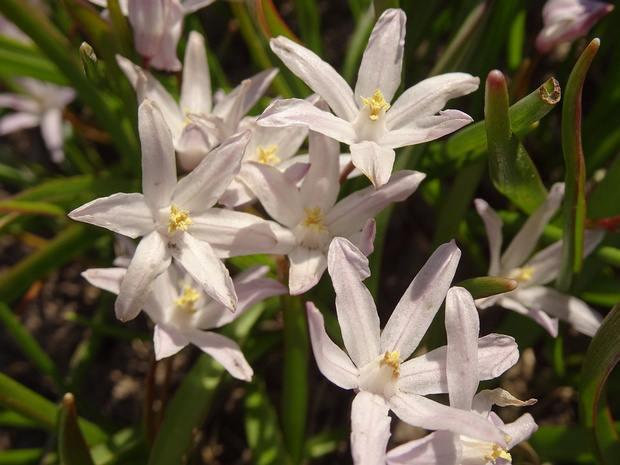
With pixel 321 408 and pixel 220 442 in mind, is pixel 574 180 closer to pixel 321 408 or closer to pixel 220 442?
pixel 321 408

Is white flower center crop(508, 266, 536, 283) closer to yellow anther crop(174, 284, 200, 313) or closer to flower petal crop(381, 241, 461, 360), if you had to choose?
flower petal crop(381, 241, 461, 360)

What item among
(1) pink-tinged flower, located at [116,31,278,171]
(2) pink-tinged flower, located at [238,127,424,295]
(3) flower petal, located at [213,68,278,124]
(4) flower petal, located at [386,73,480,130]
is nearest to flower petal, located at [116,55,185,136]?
(1) pink-tinged flower, located at [116,31,278,171]

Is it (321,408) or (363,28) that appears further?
(321,408)

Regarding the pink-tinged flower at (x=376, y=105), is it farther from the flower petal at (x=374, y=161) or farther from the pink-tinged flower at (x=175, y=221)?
the pink-tinged flower at (x=175, y=221)

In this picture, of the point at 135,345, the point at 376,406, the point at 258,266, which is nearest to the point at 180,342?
the point at 258,266

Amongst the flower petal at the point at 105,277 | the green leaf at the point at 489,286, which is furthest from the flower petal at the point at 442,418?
the flower petal at the point at 105,277

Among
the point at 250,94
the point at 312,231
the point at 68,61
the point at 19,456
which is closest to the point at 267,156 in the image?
the point at 250,94

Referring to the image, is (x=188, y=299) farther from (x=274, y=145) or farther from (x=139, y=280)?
(x=274, y=145)
